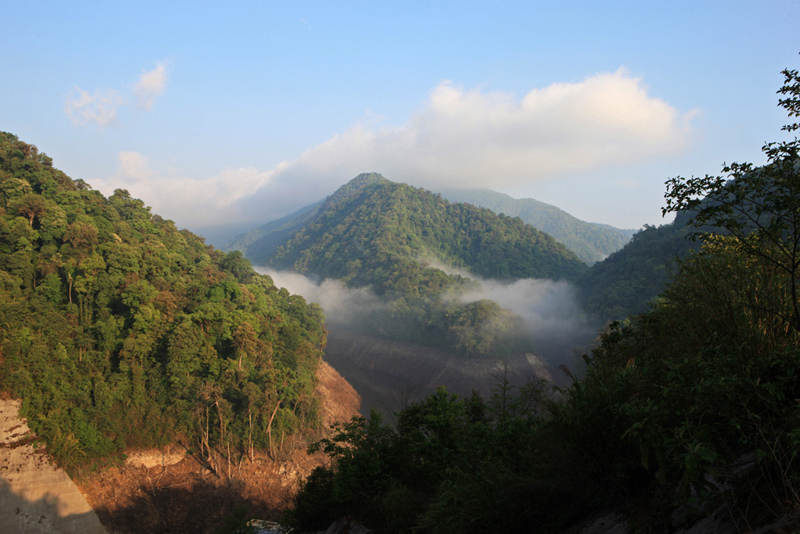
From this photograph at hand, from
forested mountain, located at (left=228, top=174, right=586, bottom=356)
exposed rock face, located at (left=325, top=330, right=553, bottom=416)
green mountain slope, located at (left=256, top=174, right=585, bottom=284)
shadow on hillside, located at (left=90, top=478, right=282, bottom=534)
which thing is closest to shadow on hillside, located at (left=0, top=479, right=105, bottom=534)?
shadow on hillside, located at (left=90, top=478, right=282, bottom=534)

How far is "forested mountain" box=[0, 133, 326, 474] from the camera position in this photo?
21719 millimetres

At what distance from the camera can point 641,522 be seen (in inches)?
131

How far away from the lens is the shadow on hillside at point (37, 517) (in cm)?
1817

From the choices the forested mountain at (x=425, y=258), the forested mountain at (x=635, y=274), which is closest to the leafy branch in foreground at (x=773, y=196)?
the forested mountain at (x=635, y=274)

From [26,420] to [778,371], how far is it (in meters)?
28.3

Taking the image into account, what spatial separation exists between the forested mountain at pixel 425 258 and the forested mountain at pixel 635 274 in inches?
416

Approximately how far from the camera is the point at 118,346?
25.0 m

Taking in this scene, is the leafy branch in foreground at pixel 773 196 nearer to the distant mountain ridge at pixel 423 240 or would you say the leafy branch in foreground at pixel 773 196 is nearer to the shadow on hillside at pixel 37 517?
the shadow on hillside at pixel 37 517

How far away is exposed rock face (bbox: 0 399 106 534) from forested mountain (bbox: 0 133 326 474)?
683 mm

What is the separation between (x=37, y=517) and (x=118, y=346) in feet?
29.8

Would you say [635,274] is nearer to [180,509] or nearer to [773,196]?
[180,509]

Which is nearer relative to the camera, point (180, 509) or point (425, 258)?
point (180, 509)

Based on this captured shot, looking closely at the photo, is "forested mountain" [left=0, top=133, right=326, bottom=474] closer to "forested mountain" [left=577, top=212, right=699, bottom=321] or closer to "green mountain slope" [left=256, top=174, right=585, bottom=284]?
"forested mountain" [left=577, top=212, right=699, bottom=321]

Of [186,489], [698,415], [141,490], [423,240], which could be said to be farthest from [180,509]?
[423,240]
